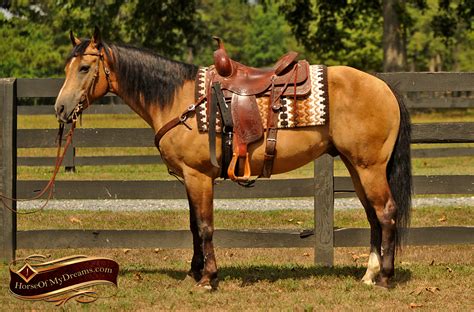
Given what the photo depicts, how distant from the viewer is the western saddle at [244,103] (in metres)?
7.18

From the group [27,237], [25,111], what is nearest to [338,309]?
[27,237]

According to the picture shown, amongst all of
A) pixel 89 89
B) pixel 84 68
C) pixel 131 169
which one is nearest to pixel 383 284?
pixel 89 89

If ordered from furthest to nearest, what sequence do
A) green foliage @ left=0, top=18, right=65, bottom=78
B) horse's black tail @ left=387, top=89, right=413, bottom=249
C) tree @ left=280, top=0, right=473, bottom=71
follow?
green foliage @ left=0, top=18, right=65, bottom=78 → tree @ left=280, top=0, right=473, bottom=71 → horse's black tail @ left=387, top=89, right=413, bottom=249

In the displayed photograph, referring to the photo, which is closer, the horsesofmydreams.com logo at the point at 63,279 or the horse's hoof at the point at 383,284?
the horsesofmydreams.com logo at the point at 63,279

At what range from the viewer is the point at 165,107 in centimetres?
741

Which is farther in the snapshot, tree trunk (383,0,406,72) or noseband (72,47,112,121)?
tree trunk (383,0,406,72)

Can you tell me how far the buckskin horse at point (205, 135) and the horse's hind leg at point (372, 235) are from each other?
5 cm

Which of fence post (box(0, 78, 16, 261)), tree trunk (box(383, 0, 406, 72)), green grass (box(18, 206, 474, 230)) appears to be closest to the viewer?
fence post (box(0, 78, 16, 261))

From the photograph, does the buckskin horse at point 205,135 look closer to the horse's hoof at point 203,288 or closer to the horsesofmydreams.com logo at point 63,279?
the horse's hoof at point 203,288

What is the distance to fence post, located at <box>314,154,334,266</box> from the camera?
8328 mm

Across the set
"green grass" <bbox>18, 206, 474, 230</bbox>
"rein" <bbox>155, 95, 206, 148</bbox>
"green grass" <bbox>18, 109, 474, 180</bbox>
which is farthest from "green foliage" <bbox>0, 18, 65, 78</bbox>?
"rein" <bbox>155, 95, 206, 148</bbox>

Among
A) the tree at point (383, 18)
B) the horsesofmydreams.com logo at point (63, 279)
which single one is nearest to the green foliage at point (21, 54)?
the tree at point (383, 18)

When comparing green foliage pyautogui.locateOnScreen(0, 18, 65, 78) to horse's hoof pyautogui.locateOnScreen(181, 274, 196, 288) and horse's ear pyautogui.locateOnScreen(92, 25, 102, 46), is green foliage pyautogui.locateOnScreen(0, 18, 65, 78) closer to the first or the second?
horse's ear pyautogui.locateOnScreen(92, 25, 102, 46)

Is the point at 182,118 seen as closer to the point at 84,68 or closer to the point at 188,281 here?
the point at 84,68
